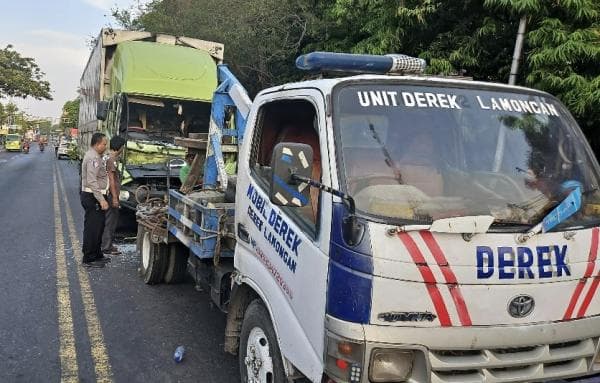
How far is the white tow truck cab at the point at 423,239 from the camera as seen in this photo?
7.89ft

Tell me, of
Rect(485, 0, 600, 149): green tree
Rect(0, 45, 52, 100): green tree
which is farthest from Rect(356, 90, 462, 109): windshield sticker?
Rect(0, 45, 52, 100): green tree

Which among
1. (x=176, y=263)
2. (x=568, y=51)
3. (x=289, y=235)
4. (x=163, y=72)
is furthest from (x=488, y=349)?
(x=163, y=72)

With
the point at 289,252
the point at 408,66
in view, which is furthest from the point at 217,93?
the point at 289,252

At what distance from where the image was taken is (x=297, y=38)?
1723cm

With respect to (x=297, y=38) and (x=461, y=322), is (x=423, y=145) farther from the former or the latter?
(x=297, y=38)

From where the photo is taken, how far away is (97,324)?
514 cm

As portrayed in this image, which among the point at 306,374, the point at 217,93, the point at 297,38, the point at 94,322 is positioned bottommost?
the point at 94,322

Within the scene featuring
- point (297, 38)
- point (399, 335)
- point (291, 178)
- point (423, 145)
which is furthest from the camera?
point (297, 38)

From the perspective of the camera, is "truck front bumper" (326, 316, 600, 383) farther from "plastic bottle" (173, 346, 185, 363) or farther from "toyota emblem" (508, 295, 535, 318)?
"plastic bottle" (173, 346, 185, 363)

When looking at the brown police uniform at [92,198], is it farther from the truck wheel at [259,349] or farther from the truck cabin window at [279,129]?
the truck wheel at [259,349]

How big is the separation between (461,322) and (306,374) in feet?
2.57

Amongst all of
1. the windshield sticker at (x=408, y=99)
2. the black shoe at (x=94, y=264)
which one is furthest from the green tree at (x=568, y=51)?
the black shoe at (x=94, y=264)

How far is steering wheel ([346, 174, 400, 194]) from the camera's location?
8.75 ft

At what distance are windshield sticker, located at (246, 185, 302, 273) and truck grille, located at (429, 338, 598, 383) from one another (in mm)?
878
